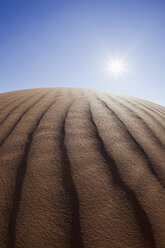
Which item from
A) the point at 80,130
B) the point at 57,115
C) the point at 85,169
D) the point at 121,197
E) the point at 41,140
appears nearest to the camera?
the point at 121,197

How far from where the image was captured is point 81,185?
75 cm

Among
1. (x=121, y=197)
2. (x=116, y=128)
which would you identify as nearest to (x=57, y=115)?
(x=116, y=128)

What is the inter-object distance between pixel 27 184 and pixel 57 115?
2.99 feet

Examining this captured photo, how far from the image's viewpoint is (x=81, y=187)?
2.41 ft

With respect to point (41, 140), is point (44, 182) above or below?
below

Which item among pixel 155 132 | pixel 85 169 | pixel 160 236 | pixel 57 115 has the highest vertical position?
pixel 57 115

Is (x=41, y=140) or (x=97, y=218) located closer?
(x=97, y=218)

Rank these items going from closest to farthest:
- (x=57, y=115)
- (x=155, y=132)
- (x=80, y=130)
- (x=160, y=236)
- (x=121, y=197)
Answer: (x=160, y=236) → (x=121, y=197) → (x=80, y=130) → (x=155, y=132) → (x=57, y=115)

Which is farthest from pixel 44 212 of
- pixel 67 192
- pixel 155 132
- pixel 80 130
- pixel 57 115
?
pixel 155 132

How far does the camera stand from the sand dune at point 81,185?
0.56 metres

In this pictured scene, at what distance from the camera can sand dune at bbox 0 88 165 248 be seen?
56 cm

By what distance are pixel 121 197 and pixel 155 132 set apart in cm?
87

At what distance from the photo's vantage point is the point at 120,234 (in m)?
0.56

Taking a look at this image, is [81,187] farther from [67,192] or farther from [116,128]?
[116,128]
